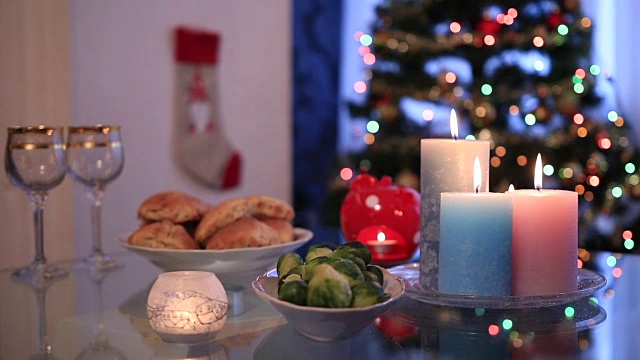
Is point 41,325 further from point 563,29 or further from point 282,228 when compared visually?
point 563,29

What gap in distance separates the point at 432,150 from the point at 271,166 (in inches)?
116

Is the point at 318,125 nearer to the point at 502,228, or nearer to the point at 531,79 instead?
the point at 531,79

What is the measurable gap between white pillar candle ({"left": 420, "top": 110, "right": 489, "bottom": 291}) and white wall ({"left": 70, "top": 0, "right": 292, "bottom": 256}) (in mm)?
2102

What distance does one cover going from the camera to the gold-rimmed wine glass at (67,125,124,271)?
4.14ft

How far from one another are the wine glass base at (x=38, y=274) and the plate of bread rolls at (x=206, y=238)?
0.14 m

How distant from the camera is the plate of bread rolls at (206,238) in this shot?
106 cm

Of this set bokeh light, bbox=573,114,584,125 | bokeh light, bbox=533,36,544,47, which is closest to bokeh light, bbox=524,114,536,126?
bokeh light, bbox=573,114,584,125

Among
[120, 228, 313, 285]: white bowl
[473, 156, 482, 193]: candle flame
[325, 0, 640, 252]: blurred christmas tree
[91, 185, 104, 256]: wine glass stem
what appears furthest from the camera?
[325, 0, 640, 252]: blurred christmas tree

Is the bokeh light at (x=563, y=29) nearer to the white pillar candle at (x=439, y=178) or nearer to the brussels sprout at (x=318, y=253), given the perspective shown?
the white pillar candle at (x=439, y=178)

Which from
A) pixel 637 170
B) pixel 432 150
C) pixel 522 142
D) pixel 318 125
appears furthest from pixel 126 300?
pixel 318 125

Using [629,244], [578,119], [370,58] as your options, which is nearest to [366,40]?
[370,58]

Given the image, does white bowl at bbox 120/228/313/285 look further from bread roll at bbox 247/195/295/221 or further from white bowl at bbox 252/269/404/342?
white bowl at bbox 252/269/404/342

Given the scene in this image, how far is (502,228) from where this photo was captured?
87cm

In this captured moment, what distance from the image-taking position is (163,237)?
1.09 metres
